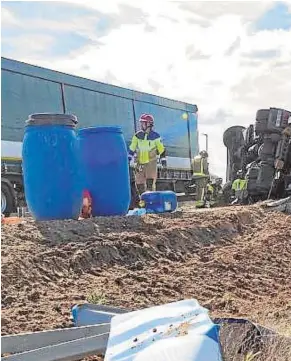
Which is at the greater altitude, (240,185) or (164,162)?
(164,162)

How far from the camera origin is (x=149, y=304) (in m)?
4.43

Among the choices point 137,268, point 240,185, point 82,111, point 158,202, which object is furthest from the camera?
point 82,111

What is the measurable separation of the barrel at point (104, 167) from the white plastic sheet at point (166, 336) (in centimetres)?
491

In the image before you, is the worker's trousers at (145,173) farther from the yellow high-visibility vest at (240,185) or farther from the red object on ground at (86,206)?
the red object on ground at (86,206)

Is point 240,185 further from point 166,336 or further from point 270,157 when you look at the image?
point 166,336

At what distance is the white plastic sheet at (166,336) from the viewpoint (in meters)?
2.27

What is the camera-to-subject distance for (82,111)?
50.3 feet

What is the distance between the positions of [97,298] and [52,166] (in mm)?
2798

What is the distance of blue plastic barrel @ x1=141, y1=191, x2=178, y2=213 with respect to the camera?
29.6 feet

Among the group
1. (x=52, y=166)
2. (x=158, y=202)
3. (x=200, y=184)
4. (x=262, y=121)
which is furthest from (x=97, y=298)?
(x=200, y=184)

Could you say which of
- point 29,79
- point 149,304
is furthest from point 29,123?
point 29,79

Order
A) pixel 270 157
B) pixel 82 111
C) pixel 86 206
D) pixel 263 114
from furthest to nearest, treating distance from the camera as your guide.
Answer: pixel 82 111, pixel 263 114, pixel 270 157, pixel 86 206

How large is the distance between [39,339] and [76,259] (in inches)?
97.1

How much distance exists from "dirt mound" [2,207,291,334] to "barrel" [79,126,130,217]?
20.5 inches
